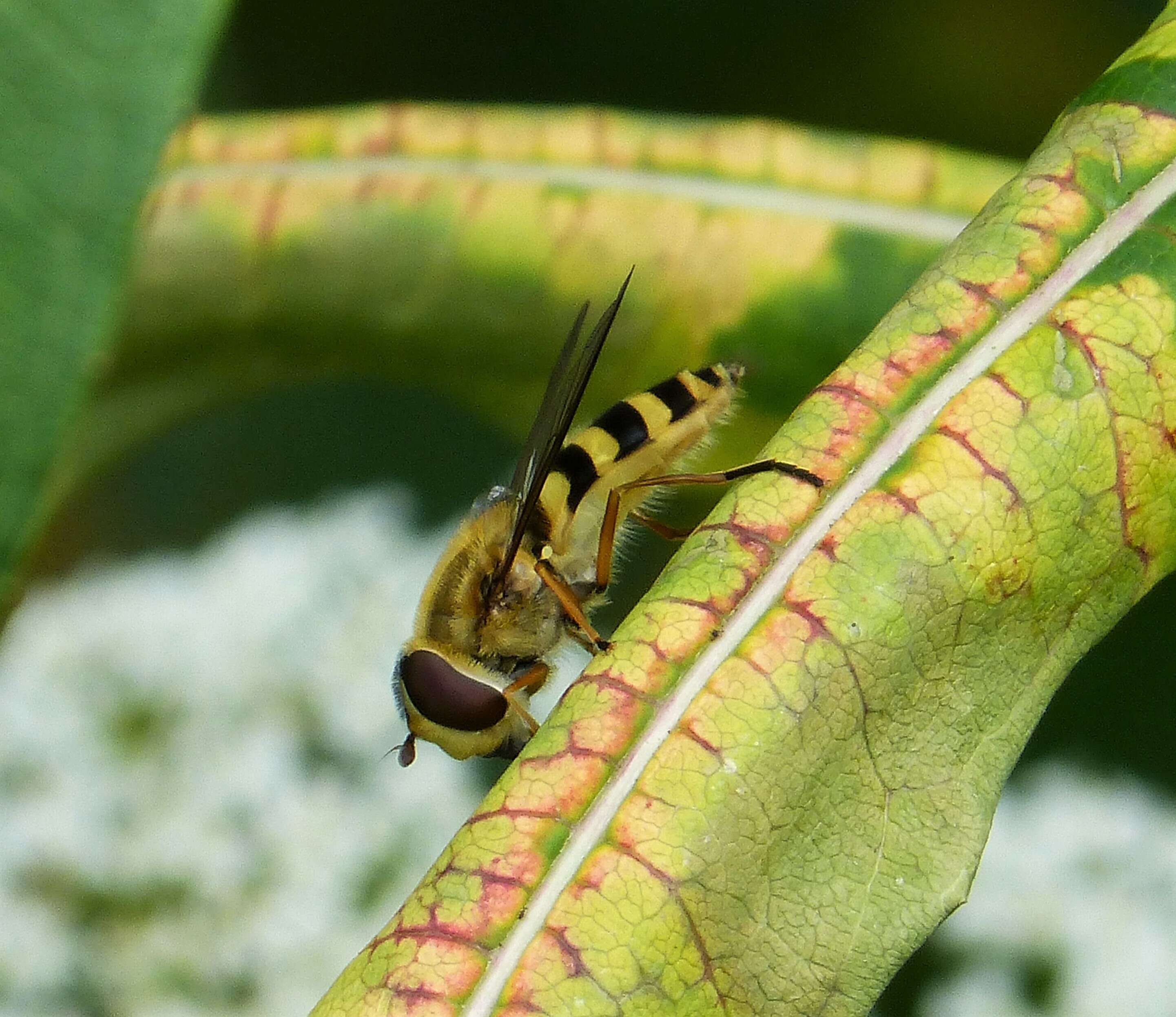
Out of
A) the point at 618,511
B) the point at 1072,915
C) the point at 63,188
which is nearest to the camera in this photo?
the point at 63,188

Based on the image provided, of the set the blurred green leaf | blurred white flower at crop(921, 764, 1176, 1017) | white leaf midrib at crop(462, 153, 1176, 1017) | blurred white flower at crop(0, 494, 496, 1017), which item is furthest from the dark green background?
the blurred green leaf

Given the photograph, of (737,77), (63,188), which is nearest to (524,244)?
(63,188)

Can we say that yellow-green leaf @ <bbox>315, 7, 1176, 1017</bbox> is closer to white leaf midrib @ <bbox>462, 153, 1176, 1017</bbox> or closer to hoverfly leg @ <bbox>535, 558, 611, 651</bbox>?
white leaf midrib @ <bbox>462, 153, 1176, 1017</bbox>

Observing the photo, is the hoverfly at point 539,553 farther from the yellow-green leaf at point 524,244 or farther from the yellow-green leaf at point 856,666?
the yellow-green leaf at point 856,666

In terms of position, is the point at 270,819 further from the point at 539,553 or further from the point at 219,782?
the point at 539,553

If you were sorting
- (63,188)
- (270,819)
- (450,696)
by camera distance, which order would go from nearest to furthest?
(63,188) → (450,696) → (270,819)

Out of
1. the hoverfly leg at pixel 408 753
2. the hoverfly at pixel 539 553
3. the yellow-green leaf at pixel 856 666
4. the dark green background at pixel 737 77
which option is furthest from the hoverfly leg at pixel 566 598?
the dark green background at pixel 737 77
